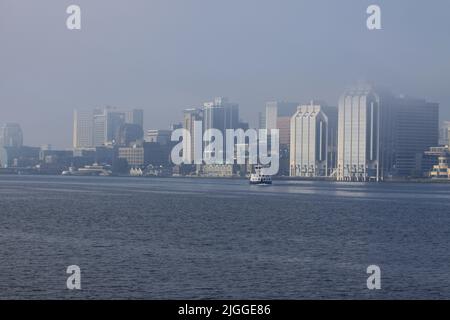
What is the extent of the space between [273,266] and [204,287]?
6.85m

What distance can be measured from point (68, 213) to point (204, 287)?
45.7 meters

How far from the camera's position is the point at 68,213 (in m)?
78.8

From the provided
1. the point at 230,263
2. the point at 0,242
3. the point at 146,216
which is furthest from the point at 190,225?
the point at 230,263

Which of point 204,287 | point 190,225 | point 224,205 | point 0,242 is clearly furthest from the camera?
point 224,205

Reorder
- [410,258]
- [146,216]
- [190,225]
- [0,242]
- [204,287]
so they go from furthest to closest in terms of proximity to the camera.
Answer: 1. [146,216]
2. [190,225]
3. [0,242]
4. [410,258]
5. [204,287]

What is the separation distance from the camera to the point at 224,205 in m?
95.8
